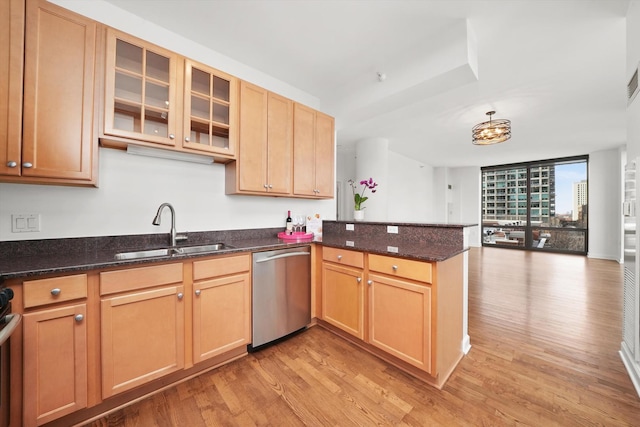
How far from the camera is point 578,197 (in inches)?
252

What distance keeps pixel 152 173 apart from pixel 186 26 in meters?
1.28

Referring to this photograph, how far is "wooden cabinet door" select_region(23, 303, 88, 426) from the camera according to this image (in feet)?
3.88

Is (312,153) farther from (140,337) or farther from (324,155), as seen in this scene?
(140,337)

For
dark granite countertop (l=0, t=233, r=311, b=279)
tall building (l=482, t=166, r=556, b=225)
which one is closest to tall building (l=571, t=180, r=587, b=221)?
tall building (l=482, t=166, r=556, b=225)

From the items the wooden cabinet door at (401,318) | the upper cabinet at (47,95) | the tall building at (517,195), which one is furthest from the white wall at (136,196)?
the tall building at (517,195)

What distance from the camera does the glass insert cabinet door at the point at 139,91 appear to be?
1613mm

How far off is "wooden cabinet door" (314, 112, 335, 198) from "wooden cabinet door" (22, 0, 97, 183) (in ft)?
6.34

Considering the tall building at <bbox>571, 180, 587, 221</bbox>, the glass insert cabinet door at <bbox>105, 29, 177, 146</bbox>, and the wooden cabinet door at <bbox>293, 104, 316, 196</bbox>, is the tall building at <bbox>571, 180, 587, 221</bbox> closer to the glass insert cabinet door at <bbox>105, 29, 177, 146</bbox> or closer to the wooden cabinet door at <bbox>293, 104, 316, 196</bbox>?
the wooden cabinet door at <bbox>293, 104, 316, 196</bbox>

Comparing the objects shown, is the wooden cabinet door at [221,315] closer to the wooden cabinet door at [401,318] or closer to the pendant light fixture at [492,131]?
the wooden cabinet door at [401,318]

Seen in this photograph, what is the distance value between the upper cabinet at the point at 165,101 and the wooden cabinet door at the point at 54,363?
43.8 inches

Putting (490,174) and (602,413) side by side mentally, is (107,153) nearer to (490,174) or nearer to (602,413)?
(602,413)

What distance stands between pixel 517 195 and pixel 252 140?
8.40 m

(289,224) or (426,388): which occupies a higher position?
(289,224)

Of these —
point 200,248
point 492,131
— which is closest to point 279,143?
point 200,248
